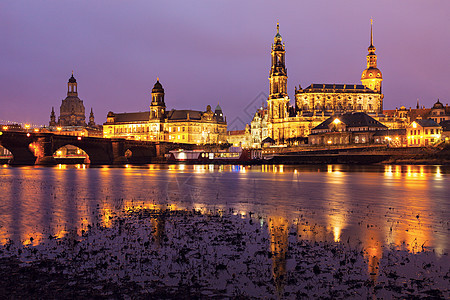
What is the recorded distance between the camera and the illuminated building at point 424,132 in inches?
4695

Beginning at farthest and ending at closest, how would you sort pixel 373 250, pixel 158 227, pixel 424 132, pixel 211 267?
pixel 424 132 → pixel 158 227 → pixel 373 250 → pixel 211 267

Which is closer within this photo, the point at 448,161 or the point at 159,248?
Result: the point at 159,248

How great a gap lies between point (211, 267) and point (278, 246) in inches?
127

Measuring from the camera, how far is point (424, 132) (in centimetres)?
12200

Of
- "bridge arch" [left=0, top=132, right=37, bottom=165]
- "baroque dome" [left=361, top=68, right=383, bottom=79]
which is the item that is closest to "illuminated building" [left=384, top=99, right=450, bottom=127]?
"baroque dome" [left=361, top=68, right=383, bottom=79]

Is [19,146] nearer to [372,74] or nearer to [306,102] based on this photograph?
[306,102]

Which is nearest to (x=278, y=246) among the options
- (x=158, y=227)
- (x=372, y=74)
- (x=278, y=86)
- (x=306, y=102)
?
(x=158, y=227)

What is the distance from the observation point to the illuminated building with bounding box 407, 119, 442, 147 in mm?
119250

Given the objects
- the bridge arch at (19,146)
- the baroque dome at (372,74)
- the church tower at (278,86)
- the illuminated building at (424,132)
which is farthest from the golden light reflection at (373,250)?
the baroque dome at (372,74)

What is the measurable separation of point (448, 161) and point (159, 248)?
8942 cm

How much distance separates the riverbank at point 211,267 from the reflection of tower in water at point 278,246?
33 mm

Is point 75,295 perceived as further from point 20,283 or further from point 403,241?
point 403,241

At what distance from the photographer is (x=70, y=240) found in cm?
1519

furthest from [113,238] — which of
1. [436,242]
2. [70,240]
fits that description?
[436,242]
